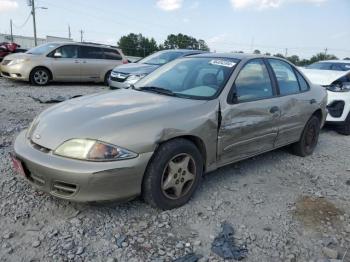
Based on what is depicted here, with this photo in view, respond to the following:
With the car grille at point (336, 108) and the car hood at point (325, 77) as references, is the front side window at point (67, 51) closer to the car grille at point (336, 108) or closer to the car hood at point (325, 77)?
the car hood at point (325, 77)

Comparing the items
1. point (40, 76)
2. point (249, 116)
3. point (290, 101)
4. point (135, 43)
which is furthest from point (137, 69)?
point (135, 43)

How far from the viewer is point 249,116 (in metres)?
3.96

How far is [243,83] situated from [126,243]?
2179 millimetres

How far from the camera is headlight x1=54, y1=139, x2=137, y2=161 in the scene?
2846 mm

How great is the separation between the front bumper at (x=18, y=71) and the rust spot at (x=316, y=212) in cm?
907

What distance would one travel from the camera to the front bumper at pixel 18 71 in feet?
34.2

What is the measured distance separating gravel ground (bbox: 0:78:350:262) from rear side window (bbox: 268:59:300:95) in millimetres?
1152

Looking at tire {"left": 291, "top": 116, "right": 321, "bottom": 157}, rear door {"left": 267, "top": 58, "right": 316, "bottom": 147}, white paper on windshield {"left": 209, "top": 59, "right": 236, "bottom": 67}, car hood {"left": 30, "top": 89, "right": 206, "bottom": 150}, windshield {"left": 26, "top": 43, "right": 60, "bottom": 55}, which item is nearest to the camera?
car hood {"left": 30, "top": 89, "right": 206, "bottom": 150}

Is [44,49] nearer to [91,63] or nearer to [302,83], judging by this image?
[91,63]

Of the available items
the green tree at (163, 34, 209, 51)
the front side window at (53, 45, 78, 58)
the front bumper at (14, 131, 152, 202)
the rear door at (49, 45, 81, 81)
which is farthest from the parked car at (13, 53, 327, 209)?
the green tree at (163, 34, 209, 51)

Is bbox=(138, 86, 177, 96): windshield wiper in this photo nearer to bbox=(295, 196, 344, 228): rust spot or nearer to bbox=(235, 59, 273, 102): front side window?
bbox=(235, 59, 273, 102): front side window

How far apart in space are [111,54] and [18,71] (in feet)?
10.7

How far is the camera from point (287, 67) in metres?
4.98

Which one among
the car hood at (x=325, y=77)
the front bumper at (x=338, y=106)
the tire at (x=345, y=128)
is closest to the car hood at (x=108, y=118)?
the front bumper at (x=338, y=106)
